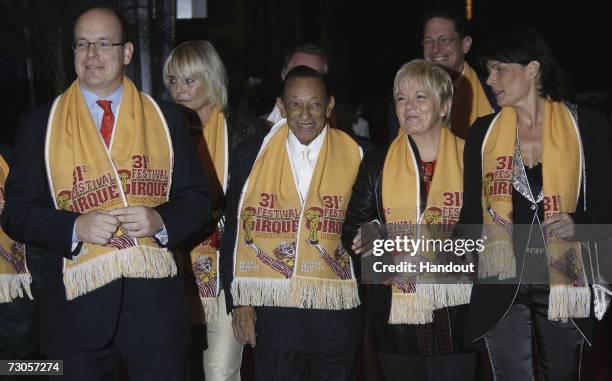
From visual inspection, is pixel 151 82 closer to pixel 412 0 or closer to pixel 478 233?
pixel 478 233

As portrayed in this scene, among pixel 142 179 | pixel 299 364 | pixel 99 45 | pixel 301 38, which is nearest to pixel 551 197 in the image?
pixel 299 364

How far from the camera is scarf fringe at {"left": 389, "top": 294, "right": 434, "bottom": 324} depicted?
319cm

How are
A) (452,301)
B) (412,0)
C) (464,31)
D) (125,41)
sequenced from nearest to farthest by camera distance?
1. (125,41)
2. (452,301)
3. (464,31)
4. (412,0)

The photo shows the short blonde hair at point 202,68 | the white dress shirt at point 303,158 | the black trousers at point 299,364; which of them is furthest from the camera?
the short blonde hair at point 202,68

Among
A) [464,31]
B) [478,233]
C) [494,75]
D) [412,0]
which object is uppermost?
[412,0]

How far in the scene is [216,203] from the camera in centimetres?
381

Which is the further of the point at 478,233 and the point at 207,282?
the point at 207,282

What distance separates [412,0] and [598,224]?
1454 cm

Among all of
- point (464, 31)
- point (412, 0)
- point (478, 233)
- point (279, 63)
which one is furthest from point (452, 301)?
point (412, 0)

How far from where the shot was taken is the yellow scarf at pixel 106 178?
281 centimetres

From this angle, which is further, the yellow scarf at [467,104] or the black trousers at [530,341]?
the yellow scarf at [467,104]

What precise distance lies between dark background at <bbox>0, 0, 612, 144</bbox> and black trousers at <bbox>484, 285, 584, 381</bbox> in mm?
2199

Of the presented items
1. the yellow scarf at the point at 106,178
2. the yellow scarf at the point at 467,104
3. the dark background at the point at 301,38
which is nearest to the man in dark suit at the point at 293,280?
the yellow scarf at the point at 106,178

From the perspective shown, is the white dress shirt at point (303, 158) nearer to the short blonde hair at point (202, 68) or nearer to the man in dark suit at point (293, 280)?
the man in dark suit at point (293, 280)
